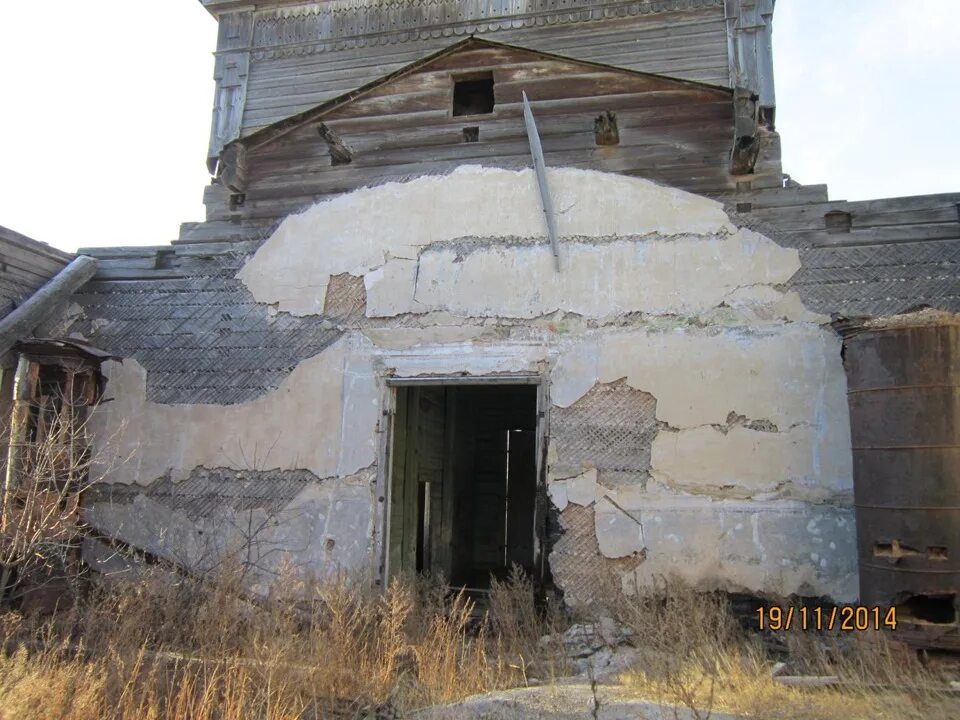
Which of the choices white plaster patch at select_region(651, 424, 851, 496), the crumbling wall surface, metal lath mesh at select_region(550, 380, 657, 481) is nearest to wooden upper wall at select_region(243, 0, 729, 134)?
the crumbling wall surface

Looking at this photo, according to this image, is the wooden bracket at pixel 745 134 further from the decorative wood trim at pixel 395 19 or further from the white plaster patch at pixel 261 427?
the white plaster patch at pixel 261 427

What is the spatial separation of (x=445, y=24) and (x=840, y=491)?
24.5ft

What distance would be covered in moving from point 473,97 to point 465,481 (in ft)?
18.7

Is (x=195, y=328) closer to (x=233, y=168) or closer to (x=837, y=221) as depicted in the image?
(x=233, y=168)

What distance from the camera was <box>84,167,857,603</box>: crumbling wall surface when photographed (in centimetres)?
627

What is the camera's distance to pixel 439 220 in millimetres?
7539

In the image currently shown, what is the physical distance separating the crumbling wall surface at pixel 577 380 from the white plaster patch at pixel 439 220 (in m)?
0.02

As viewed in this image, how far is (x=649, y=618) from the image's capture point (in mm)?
5727

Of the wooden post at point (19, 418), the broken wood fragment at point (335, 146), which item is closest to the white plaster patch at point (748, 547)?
the broken wood fragment at point (335, 146)

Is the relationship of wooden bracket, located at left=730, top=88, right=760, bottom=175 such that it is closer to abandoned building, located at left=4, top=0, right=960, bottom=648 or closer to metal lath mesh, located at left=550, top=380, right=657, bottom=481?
abandoned building, located at left=4, top=0, right=960, bottom=648

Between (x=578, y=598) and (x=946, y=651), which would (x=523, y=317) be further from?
(x=946, y=651)

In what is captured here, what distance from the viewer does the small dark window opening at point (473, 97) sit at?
28.3 feet

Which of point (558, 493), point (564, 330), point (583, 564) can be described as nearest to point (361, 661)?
point (583, 564)
